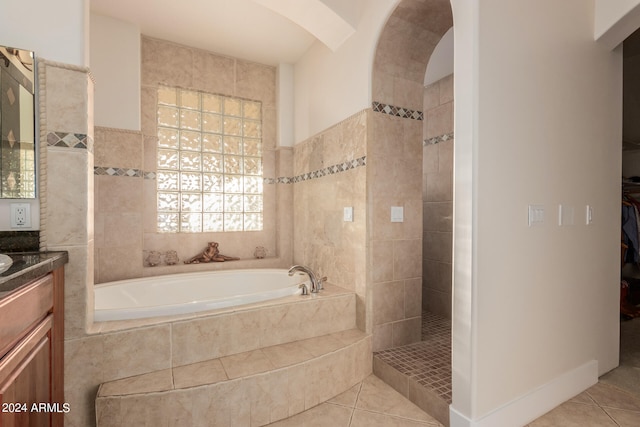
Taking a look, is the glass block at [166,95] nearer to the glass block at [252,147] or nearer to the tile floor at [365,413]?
the glass block at [252,147]

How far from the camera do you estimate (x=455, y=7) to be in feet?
5.23

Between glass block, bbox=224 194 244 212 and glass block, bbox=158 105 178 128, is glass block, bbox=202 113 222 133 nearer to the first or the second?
glass block, bbox=158 105 178 128

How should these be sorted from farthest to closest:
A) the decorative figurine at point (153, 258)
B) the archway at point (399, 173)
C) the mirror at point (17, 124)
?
1. the decorative figurine at point (153, 258)
2. the archway at point (399, 173)
3. the mirror at point (17, 124)

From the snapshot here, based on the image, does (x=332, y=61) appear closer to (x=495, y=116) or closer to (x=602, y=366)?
(x=495, y=116)

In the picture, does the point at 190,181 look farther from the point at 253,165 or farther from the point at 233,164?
the point at 253,165

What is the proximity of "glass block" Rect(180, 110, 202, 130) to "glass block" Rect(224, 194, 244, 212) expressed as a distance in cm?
74

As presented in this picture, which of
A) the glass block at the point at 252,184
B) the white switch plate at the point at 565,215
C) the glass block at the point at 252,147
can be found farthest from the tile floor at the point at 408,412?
the glass block at the point at 252,147

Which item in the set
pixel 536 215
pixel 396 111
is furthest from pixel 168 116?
pixel 536 215

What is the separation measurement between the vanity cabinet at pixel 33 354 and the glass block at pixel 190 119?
6.42 feet

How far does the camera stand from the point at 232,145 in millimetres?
3354

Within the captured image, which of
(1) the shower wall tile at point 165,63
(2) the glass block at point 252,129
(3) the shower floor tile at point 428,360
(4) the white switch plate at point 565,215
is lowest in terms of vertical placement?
(3) the shower floor tile at point 428,360

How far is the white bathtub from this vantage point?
1.82 meters

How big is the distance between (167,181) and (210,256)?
81 centimetres

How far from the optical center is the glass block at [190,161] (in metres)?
3.10
